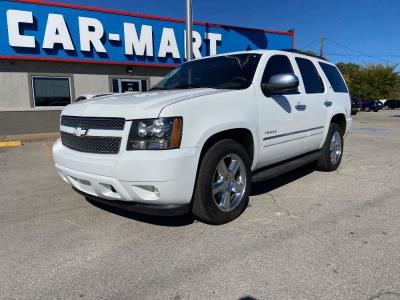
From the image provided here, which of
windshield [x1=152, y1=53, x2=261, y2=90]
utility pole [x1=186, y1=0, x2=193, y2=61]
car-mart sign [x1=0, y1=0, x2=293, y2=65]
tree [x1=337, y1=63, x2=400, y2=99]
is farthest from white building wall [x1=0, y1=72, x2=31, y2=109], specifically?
tree [x1=337, y1=63, x2=400, y2=99]

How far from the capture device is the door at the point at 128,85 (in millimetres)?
14258

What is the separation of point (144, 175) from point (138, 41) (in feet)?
39.7

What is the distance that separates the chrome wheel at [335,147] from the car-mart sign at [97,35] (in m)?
10.2

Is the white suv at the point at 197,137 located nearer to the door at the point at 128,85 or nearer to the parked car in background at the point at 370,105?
the door at the point at 128,85

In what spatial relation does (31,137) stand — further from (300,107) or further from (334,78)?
(300,107)

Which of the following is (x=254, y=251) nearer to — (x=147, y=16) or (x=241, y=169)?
(x=241, y=169)

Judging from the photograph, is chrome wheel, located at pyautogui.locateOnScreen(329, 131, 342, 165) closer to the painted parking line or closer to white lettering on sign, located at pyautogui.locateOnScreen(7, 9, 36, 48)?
the painted parking line

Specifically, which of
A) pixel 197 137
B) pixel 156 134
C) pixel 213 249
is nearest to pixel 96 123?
pixel 156 134

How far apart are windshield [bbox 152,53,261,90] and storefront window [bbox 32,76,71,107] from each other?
983cm

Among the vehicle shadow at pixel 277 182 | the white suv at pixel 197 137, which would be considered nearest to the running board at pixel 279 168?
the white suv at pixel 197 137

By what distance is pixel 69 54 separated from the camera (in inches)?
500

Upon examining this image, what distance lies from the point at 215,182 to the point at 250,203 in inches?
39.8

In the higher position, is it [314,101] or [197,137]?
[314,101]

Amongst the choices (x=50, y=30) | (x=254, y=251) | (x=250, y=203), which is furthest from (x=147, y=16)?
(x=254, y=251)
